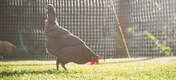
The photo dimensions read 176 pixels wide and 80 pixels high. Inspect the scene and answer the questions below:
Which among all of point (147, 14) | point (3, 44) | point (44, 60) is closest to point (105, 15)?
point (147, 14)

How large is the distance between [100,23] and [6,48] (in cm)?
258

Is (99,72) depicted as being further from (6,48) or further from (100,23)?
(6,48)

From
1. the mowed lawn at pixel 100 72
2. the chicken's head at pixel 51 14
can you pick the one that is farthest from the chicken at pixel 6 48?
the chicken's head at pixel 51 14

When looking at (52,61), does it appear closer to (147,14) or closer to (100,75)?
(100,75)

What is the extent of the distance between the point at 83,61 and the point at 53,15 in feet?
3.44

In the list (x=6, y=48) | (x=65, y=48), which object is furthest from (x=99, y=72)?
(x=6, y=48)

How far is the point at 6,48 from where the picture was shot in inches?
240

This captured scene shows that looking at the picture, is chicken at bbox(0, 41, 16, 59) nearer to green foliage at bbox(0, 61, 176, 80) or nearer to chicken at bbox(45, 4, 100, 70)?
green foliage at bbox(0, 61, 176, 80)

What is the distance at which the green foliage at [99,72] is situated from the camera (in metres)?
3.52

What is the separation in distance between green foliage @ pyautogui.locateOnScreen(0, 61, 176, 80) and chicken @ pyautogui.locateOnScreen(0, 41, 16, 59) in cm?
177

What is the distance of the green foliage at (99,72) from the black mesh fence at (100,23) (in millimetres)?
880

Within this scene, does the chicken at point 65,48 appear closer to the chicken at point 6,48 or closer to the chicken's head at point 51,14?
the chicken's head at point 51,14

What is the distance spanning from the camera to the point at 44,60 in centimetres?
521

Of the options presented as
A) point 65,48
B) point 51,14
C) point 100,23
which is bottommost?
point 65,48
